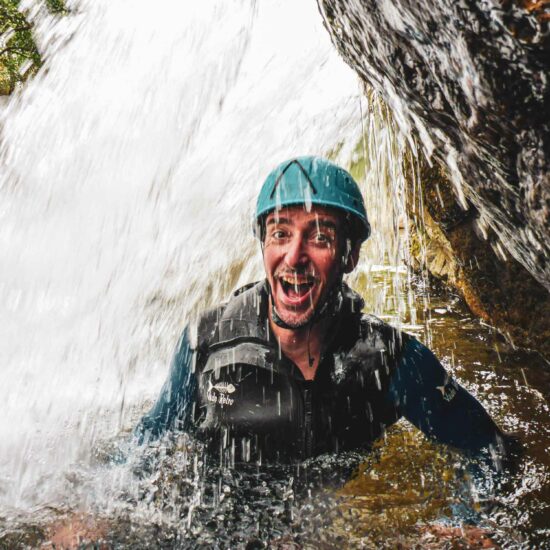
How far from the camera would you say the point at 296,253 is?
265 cm

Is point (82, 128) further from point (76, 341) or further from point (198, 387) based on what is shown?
point (198, 387)

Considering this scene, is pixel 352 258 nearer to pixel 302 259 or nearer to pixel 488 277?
pixel 302 259

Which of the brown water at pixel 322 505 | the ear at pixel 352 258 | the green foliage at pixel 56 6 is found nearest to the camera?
the brown water at pixel 322 505

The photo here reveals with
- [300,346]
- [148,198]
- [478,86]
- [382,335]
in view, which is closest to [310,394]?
[300,346]

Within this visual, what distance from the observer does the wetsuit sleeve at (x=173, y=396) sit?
2.80 m

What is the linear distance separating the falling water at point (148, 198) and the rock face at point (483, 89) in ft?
6.56

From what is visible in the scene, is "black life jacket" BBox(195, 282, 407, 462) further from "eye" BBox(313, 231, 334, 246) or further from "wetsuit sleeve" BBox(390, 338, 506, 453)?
"eye" BBox(313, 231, 334, 246)

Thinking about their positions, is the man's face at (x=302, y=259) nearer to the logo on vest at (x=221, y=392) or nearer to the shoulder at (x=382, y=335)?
the shoulder at (x=382, y=335)

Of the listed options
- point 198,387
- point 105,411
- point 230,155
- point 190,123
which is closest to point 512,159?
point 198,387

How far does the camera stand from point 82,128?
878 centimetres

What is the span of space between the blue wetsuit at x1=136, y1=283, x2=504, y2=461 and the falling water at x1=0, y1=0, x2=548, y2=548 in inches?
68.6

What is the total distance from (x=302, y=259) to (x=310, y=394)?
79 centimetres

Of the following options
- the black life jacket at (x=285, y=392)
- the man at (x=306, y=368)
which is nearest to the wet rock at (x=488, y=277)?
the man at (x=306, y=368)

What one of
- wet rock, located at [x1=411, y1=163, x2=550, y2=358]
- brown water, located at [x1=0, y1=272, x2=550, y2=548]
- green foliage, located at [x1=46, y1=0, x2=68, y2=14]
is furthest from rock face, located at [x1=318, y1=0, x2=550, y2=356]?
green foliage, located at [x1=46, y1=0, x2=68, y2=14]
